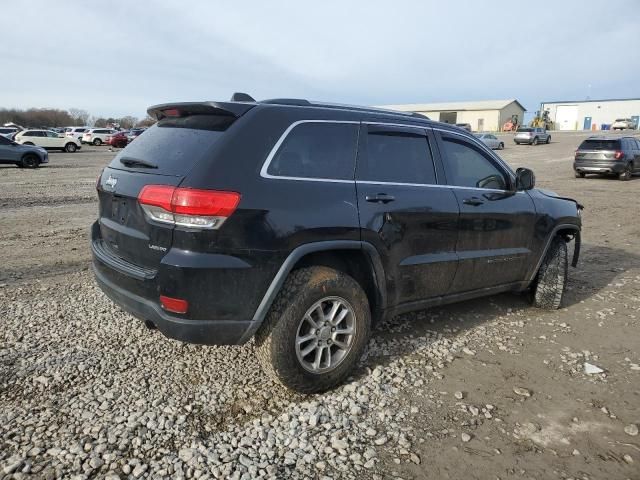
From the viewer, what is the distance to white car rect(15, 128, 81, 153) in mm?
31250

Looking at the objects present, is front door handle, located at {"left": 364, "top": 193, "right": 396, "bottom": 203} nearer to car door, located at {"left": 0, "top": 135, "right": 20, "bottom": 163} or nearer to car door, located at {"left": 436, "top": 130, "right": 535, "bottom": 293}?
car door, located at {"left": 436, "top": 130, "right": 535, "bottom": 293}

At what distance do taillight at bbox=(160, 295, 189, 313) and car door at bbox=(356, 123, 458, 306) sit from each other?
49.0 inches

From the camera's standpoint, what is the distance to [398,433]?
2826 millimetres

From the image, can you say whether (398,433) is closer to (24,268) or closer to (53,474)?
(53,474)

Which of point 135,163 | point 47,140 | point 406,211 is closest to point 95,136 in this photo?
point 47,140

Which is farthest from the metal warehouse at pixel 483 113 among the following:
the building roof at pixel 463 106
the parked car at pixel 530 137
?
the parked car at pixel 530 137

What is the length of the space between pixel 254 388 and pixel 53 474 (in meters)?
1.26

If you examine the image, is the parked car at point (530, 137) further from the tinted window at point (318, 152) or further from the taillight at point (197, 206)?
the taillight at point (197, 206)

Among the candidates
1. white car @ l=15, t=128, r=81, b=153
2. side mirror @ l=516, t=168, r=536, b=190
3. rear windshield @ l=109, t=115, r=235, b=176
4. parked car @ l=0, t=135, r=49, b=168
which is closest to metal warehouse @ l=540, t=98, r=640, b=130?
white car @ l=15, t=128, r=81, b=153

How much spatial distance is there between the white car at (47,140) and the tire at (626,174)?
33.2 metres

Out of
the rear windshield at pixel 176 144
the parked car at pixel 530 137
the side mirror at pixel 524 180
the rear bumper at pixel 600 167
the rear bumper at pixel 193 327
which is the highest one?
the parked car at pixel 530 137

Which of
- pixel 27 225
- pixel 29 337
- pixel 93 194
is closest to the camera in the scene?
pixel 29 337

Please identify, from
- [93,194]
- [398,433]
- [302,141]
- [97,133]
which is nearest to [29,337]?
[302,141]

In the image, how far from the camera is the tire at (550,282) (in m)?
4.83
